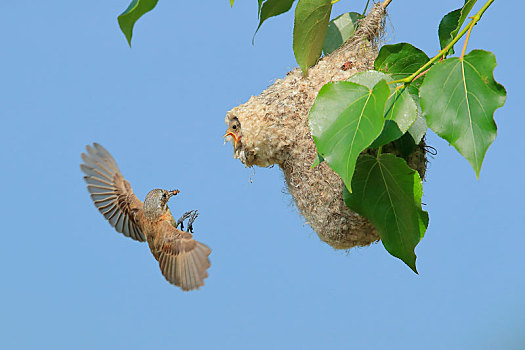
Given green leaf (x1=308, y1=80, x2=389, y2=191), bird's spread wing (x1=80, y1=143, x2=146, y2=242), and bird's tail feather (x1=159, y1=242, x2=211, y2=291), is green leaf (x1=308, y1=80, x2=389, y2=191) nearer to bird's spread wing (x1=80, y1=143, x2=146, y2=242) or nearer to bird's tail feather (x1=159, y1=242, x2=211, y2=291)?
bird's tail feather (x1=159, y1=242, x2=211, y2=291)

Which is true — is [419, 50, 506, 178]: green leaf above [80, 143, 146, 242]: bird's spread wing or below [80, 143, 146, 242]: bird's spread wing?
below

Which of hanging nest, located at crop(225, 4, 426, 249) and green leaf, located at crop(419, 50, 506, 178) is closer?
Answer: green leaf, located at crop(419, 50, 506, 178)

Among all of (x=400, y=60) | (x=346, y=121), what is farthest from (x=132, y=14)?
(x=400, y=60)

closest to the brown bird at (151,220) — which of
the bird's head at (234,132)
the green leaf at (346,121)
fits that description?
the bird's head at (234,132)

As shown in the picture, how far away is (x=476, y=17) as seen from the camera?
1.38 m

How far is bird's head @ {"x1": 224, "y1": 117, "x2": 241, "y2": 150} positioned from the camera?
5.49 ft

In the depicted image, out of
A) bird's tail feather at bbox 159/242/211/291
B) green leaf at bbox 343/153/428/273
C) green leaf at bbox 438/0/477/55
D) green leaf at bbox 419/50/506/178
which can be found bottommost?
bird's tail feather at bbox 159/242/211/291

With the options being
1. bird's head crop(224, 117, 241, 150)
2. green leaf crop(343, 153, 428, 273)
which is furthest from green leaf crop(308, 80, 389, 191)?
bird's head crop(224, 117, 241, 150)

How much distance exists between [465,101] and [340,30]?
58 centimetres

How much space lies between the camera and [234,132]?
5.52 ft

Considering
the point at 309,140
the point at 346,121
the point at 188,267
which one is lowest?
the point at 188,267

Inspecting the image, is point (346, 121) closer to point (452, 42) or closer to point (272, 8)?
point (452, 42)

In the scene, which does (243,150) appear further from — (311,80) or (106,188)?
(106,188)

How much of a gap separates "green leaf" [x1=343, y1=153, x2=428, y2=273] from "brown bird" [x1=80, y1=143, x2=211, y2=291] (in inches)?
15.6
